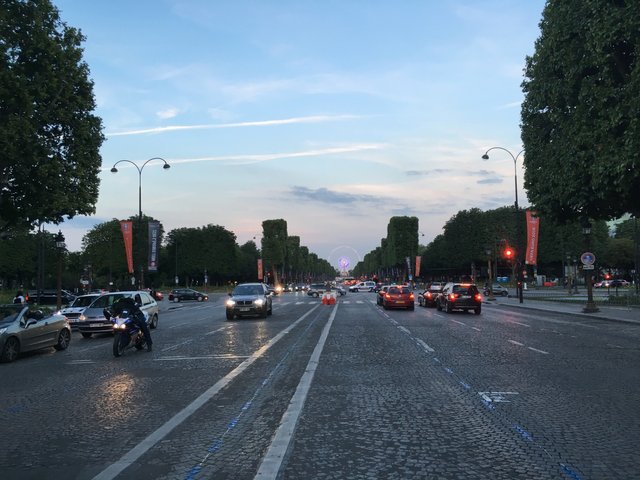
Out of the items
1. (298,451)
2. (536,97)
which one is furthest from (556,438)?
(536,97)

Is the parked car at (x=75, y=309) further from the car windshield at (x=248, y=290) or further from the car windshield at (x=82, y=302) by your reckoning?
the car windshield at (x=248, y=290)

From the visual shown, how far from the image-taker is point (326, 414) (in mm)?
7176

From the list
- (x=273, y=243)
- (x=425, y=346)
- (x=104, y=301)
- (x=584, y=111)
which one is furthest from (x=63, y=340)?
(x=273, y=243)

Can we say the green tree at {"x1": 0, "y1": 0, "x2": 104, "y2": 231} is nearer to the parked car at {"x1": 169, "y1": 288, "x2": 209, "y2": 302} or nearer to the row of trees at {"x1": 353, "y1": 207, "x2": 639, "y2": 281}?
the parked car at {"x1": 169, "y1": 288, "x2": 209, "y2": 302}

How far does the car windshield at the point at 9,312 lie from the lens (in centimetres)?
1442

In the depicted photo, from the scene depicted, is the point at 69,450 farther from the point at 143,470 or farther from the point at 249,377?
the point at 249,377

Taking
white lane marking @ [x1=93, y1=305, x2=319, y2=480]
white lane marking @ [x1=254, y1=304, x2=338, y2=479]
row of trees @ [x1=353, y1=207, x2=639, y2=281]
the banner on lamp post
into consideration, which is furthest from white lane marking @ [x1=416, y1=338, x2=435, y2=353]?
row of trees @ [x1=353, y1=207, x2=639, y2=281]

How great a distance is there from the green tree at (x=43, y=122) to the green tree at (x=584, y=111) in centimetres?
1999

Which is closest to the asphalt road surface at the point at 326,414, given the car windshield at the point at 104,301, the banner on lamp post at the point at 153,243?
the car windshield at the point at 104,301

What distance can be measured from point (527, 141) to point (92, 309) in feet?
71.3

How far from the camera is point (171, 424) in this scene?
22.2 ft

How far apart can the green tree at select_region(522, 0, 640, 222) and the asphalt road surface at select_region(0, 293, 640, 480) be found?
911 cm

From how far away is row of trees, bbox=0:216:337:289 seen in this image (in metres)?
96.1

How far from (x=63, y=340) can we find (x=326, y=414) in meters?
12.0
